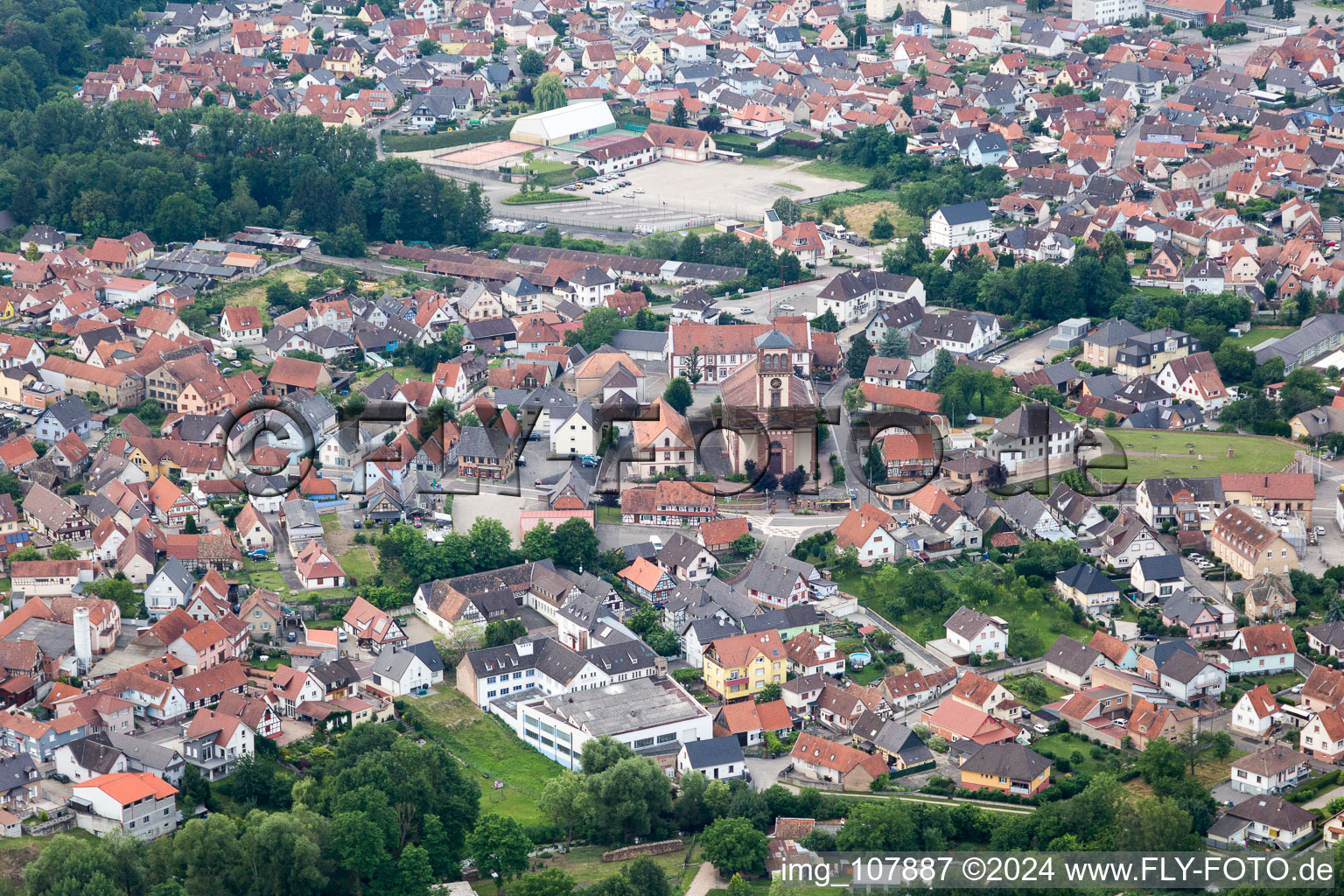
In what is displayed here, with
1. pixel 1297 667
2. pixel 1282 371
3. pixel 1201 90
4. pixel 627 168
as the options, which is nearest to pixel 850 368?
pixel 1282 371

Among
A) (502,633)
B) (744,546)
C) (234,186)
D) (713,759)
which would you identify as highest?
(234,186)

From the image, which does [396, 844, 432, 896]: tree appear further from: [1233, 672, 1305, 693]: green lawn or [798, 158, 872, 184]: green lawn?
[798, 158, 872, 184]: green lawn

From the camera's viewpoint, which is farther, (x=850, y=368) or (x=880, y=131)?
(x=880, y=131)

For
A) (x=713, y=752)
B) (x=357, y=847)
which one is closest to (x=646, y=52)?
(x=713, y=752)

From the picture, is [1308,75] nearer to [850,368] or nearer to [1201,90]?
[1201,90]

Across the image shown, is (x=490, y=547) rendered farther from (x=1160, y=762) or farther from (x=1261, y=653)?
(x=1261, y=653)

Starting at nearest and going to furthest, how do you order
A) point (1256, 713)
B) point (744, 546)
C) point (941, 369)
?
1. point (1256, 713)
2. point (744, 546)
3. point (941, 369)
